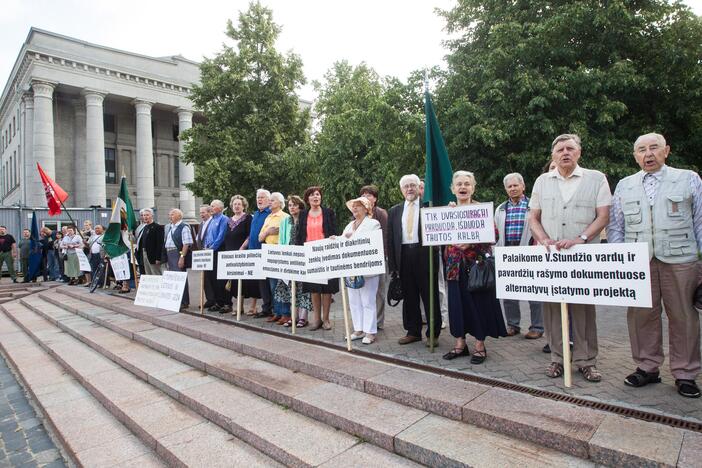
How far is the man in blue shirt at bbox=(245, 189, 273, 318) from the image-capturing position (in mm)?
6852

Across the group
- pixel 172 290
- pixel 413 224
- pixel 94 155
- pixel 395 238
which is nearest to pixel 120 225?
pixel 172 290

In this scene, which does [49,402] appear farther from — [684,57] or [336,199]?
[684,57]

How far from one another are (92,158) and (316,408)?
3601cm

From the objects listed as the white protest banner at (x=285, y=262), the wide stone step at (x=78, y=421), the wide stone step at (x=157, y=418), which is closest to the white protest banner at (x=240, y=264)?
the white protest banner at (x=285, y=262)

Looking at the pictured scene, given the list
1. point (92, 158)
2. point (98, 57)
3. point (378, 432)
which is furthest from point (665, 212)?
point (98, 57)

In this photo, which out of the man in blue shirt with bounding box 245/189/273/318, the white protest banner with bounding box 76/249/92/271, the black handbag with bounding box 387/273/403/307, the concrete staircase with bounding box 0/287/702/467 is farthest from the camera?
the white protest banner with bounding box 76/249/92/271

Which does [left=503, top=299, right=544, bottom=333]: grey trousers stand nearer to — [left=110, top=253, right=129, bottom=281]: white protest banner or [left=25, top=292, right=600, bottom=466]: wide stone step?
[left=25, top=292, right=600, bottom=466]: wide stone step

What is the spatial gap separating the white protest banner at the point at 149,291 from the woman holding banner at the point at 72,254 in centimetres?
702

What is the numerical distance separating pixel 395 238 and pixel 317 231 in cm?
132

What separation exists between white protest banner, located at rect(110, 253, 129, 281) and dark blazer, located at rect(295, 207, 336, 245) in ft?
22.7

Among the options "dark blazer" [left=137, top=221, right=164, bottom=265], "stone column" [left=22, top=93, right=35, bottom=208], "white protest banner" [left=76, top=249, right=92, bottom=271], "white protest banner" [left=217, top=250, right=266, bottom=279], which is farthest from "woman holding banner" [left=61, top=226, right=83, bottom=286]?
"stone column" [left=22, top=93, right=35, bottom=208]

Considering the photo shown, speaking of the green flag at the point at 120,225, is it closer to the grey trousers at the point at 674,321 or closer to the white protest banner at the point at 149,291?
the white protest banner at the point at 149,291

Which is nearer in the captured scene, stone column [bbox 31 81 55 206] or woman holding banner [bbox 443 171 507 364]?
woman holding banner [bbox 443 171 507 364]

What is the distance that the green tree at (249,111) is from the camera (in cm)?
2252
